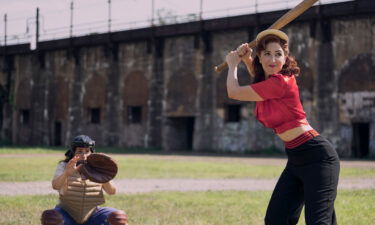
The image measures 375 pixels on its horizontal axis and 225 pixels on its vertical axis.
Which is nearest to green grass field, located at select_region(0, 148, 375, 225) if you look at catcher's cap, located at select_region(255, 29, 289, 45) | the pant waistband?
the pant waistband

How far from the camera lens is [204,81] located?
24516 millimetres

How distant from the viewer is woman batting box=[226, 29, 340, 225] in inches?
130

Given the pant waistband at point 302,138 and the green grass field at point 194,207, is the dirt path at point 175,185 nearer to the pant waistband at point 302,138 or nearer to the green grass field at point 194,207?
the green grass field at point 194,207

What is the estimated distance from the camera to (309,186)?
3322mm

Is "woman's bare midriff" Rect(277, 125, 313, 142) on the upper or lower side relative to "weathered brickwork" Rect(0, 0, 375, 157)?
lower

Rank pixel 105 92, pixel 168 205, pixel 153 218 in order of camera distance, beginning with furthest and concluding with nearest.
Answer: pixel 105 92 < pixel 168 205 < pixel 153 218

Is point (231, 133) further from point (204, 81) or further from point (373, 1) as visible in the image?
point (373, 1)

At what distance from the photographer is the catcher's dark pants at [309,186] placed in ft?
10.7

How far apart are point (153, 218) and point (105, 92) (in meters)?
22.7

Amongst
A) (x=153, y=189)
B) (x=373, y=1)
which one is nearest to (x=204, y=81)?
(x=373, y=1)

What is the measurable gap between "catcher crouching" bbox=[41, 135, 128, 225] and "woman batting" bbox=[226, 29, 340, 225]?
101 cm

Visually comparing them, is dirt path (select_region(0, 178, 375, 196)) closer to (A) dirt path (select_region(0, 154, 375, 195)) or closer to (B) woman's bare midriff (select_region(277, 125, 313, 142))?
(A) dirt path (select_region(0, 154, 375, 195))

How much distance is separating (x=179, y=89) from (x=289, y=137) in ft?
72.3

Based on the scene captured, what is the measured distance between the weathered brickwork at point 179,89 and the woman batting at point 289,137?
57.7 ft
